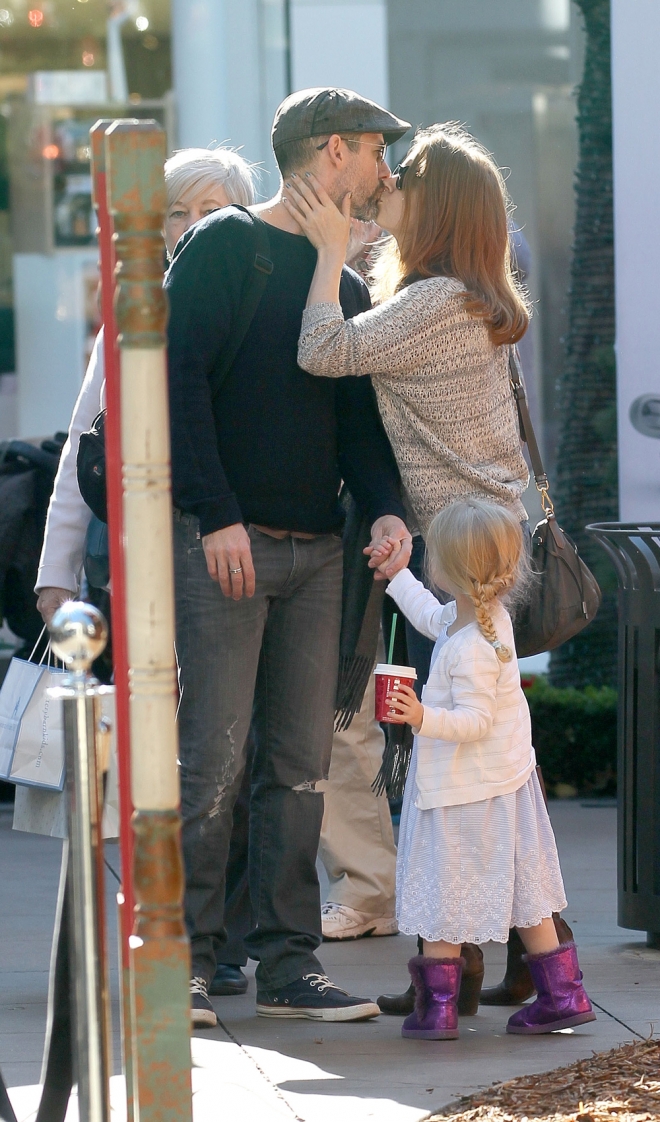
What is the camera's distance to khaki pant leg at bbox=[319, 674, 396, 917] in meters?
4.64

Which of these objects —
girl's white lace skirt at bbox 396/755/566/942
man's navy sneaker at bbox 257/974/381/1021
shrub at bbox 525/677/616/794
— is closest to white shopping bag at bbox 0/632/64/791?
Answer: man's navy sneaker at bbox 257/974/381/1021

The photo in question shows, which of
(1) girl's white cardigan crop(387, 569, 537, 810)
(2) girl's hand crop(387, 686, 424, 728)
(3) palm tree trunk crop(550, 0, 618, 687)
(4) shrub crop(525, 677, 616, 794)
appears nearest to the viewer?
(2) girl's hand crop(387, 686, 424, 728)

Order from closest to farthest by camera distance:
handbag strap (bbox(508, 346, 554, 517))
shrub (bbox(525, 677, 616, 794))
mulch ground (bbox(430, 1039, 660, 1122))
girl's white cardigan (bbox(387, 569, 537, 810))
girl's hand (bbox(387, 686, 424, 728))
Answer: mulch ground (bbox(430, 1039, 660, 1122)) < girl's hand (bbox(387, 686, 424, 728)) < girl's white cardigan (bbox(387, 569, 537, 810)) < handbag strap (bbox(508, 346, 554, 517)) < shrub (bbox(525, 677, 616, 794))

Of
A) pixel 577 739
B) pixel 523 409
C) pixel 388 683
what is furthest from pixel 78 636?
pixel 577 739

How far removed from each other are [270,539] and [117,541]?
4.31ft

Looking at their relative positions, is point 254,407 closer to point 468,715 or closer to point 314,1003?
point 468,715

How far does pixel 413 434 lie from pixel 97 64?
5.21 meters

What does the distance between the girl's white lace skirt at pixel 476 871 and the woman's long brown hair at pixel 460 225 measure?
1070 mm

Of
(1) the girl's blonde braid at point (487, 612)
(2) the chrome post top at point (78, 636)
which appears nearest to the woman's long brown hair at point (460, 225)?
(1) the girl's blonde braid at point (487, 612)

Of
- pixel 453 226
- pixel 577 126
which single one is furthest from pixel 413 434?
pixel 577 126

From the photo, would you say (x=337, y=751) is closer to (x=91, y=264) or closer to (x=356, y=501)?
(x=356, y=501)

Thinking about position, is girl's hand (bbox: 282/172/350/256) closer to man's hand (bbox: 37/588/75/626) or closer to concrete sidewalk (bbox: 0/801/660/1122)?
man's hand (bbox: 37/588/75/626)

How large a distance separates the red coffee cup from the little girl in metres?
0.16

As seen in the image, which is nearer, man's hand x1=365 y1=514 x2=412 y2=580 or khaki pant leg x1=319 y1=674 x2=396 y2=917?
man's hand x1=365 y1=514 x2=412 y2=580
